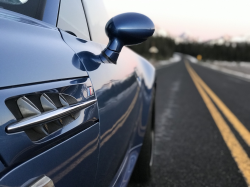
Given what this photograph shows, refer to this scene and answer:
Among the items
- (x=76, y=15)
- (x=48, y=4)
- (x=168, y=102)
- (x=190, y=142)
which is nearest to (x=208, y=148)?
(x=190, y=142)

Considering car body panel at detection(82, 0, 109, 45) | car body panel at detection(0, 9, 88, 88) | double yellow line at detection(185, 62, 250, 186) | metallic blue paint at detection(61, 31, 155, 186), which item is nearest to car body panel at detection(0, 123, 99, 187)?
metallic blue paint at detection(61, 31, 155, 186)

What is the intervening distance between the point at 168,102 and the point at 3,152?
6.21 m

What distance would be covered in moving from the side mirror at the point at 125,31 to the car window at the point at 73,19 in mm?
224

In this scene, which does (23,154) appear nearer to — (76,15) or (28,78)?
(28,78)

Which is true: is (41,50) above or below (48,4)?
below

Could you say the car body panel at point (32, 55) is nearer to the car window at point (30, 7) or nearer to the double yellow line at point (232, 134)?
the car window at point (30, 7)

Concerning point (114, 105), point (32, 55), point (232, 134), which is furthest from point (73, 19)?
point (232, 134)

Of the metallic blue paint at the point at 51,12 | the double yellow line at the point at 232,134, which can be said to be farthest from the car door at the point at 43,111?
the double yellow line at the point at 232,134

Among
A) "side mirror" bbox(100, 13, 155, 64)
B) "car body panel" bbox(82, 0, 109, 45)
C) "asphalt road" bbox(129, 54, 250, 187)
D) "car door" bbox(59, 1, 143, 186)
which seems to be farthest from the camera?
"asphalt road" bbox(129, 54, 250, 187)

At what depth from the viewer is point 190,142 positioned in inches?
136

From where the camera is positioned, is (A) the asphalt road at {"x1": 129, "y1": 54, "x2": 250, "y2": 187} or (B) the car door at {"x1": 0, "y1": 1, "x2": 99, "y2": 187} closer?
(B) the car door at {"x1": 0, "y1": 1, "x2": 99, "y2": 187}

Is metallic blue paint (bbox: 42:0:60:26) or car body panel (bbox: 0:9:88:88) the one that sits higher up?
metallic blue paint (bbox: 42:0:60:26)

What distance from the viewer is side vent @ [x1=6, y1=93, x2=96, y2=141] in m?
0.73

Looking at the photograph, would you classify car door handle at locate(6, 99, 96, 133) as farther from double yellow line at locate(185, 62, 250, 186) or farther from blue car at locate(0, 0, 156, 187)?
double yellow line at locate(185, 62, 250, 186)
